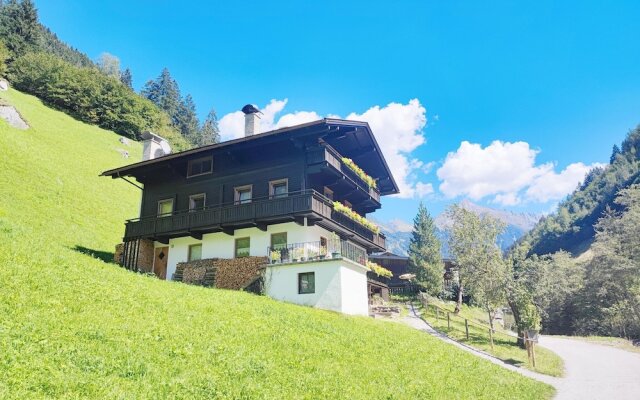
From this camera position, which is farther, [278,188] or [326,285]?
[278,188]

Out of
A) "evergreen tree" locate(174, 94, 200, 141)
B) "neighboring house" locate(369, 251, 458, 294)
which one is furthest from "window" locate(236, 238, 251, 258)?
"evergreen tree" locate(174, 94, 200, 141)

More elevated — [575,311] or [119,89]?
[119,89]

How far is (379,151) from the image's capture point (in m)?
31.5

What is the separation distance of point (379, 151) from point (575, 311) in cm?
3794

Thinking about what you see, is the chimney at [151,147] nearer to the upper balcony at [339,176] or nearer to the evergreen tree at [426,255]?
the upper balcony at [339,176]

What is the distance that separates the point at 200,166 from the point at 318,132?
949cm

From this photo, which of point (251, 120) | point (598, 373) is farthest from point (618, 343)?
point (251, 120)

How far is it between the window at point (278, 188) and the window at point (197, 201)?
5.07 meters

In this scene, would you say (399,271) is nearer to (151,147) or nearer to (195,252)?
(151,147)

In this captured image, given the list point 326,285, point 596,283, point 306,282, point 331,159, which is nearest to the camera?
point 326,285

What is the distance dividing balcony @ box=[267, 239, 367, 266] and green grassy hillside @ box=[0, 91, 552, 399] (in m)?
4.41

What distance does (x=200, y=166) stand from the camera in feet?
98.7

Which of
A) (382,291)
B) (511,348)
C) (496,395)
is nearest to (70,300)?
(496,395)

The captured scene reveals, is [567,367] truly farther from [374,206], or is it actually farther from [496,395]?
[374,206]
